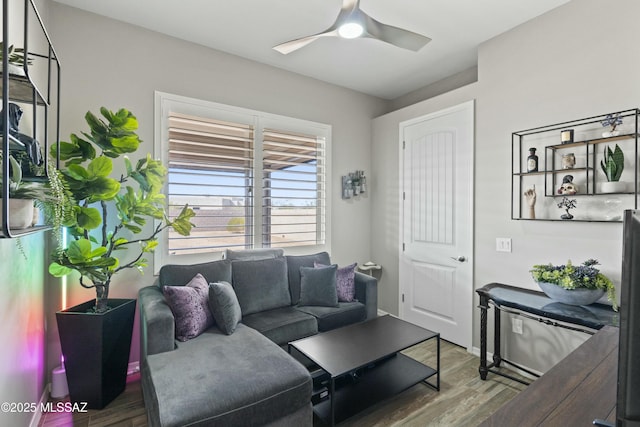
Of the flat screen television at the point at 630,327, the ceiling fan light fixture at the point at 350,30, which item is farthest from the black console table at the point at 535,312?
the ceiling fan light fixture at the point at 350,30

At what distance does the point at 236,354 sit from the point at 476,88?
3.07m

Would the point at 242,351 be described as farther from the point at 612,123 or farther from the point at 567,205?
the point at 612,123

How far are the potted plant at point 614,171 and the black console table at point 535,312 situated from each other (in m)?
0.79

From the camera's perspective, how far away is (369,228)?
4.23 meters

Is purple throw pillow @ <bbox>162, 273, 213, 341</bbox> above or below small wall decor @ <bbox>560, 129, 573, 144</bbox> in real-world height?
below

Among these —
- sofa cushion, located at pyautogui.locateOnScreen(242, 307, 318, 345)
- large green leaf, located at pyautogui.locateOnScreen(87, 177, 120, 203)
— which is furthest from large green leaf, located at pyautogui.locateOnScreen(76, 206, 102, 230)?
sofa cushion, located at pyautogui.locateOnScreen(242, 307, 318, 345)

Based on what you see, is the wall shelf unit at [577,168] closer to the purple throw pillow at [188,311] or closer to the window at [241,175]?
the window at [241,175]

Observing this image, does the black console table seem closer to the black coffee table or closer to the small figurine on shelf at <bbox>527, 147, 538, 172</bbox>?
the black coffee table

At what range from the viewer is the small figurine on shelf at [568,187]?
226 centimetres

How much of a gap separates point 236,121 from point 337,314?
2124 mm

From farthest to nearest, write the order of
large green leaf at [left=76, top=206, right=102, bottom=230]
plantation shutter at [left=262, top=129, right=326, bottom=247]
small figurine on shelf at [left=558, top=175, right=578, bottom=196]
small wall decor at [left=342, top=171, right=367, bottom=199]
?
small wall decor at [left=342, top=171, right=367, bottom=199]
plantation shutter at [left=262, top=129, right=326, bottom=247]
small figurine on shelf at [left=558, top=175, right=578, bottom=196]
large green leaf at [left=76, top=206, right=102, bottom=230]

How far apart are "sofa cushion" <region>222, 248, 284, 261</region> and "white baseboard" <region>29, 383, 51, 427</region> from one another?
1.57m

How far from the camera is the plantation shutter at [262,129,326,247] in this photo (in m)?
3.37

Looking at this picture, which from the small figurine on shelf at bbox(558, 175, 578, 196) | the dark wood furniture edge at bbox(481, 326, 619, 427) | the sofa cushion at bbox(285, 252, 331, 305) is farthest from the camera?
the sofa cushion at bbox(285, 252, 331, 305)
